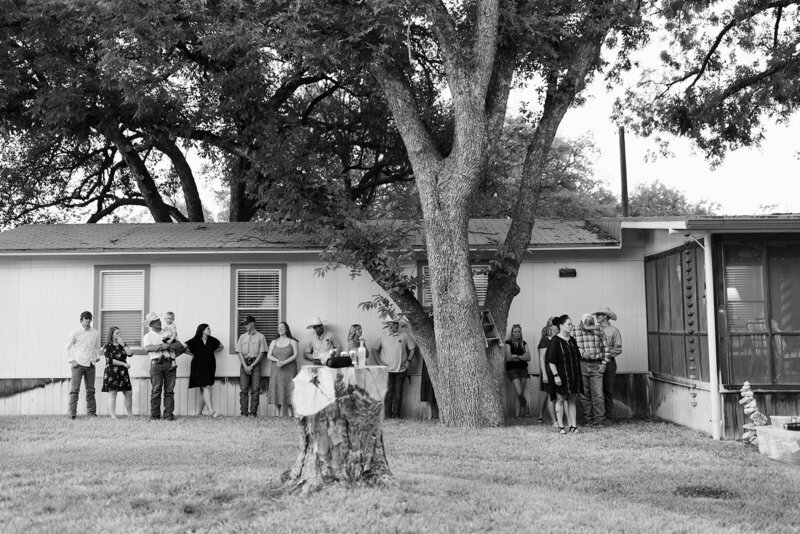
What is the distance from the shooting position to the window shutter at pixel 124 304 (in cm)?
1441

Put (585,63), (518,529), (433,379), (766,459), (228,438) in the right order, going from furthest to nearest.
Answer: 1. (585,63)
2. (433,379)
3. (228,438)
4. (766,459)
5. (518,529)

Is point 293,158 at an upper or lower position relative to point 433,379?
upper

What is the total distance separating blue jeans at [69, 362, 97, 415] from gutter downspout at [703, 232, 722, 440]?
9.42 metres

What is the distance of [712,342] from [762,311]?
790mm

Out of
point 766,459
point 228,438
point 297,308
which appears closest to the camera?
point 766,459

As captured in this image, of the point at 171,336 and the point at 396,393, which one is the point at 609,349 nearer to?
the point at 396,393

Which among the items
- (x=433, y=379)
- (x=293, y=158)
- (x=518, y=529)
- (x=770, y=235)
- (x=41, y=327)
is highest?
(x=293, y=158)

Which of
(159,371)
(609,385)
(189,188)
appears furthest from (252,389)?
(189,188)

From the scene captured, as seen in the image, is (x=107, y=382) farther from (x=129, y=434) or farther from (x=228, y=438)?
(x=228, y=438)

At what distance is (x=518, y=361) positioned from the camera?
1343 cm

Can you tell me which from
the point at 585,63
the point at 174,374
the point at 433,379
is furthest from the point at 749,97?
the point at 174,374

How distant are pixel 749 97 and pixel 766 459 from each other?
37.6 ft

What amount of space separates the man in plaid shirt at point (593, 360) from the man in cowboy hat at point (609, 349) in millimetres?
335

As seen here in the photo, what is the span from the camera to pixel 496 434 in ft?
36.4
